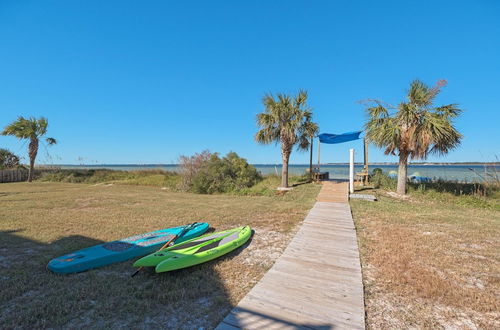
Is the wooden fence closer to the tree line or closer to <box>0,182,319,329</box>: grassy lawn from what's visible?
<box>0,182,319,329</box>: grassy lawn

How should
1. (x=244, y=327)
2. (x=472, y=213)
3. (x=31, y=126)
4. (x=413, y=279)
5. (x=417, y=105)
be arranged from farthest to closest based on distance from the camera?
1. (x=31, y=126)
2. (x=417, y=105)
3. (x=472, y=213)
4. (x=413, y=279)
5. (x=244, y=327)

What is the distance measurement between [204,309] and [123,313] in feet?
3.00

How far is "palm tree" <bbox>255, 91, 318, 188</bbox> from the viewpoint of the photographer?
11.8 meters

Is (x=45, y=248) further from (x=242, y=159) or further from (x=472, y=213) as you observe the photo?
(x=472, y=213)

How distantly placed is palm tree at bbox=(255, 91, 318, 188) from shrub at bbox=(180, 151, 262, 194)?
2809 mm

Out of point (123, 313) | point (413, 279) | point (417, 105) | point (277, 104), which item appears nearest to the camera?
point (123, 313)

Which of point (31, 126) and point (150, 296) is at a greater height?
point (31, 126)

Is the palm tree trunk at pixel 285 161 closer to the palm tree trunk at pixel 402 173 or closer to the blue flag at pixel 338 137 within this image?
the blue flag at pixel 338 137

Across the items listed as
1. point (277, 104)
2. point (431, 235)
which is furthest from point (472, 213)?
point (277, 104)

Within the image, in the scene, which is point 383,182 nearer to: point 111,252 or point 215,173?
point 215,173

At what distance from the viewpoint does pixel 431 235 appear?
495 cm

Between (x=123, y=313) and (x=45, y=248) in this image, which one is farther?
(x=45, y=248)

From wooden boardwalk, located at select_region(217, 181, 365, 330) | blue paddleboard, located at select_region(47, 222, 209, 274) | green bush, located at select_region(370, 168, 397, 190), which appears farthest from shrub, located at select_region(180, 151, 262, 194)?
wooden boardwalk, located at select_region(217, 181, 365, 330)

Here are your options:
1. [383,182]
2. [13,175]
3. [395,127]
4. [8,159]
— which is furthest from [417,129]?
[8,159]
